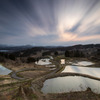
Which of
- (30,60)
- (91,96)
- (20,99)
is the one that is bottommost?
(30,60)

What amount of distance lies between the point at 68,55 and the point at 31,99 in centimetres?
7598

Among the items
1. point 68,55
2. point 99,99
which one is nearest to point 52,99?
point 99,99

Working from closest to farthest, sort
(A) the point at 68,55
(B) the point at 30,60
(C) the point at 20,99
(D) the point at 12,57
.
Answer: (C) the point at 20,99, (B) the point at 30,60, (D) the point at 12,57, (A) the point at 68,55

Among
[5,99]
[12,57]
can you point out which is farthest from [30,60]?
[5,99]

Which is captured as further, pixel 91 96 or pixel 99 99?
pixel 91 96

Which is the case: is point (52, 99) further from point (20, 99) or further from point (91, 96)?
point (91, 96)

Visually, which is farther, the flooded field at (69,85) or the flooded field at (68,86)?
the flooded field at (69,85)

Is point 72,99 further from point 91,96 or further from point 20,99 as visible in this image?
point 20,99

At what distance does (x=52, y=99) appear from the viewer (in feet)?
40.4

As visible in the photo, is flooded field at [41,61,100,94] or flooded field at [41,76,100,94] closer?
flooded field at [41,76,100,94]

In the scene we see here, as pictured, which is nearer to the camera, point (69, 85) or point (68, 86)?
point (68, 86)

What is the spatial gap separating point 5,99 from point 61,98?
9390mm

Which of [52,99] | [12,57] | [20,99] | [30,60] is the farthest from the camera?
[12,57]

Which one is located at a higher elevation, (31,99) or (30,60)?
(31,99)
